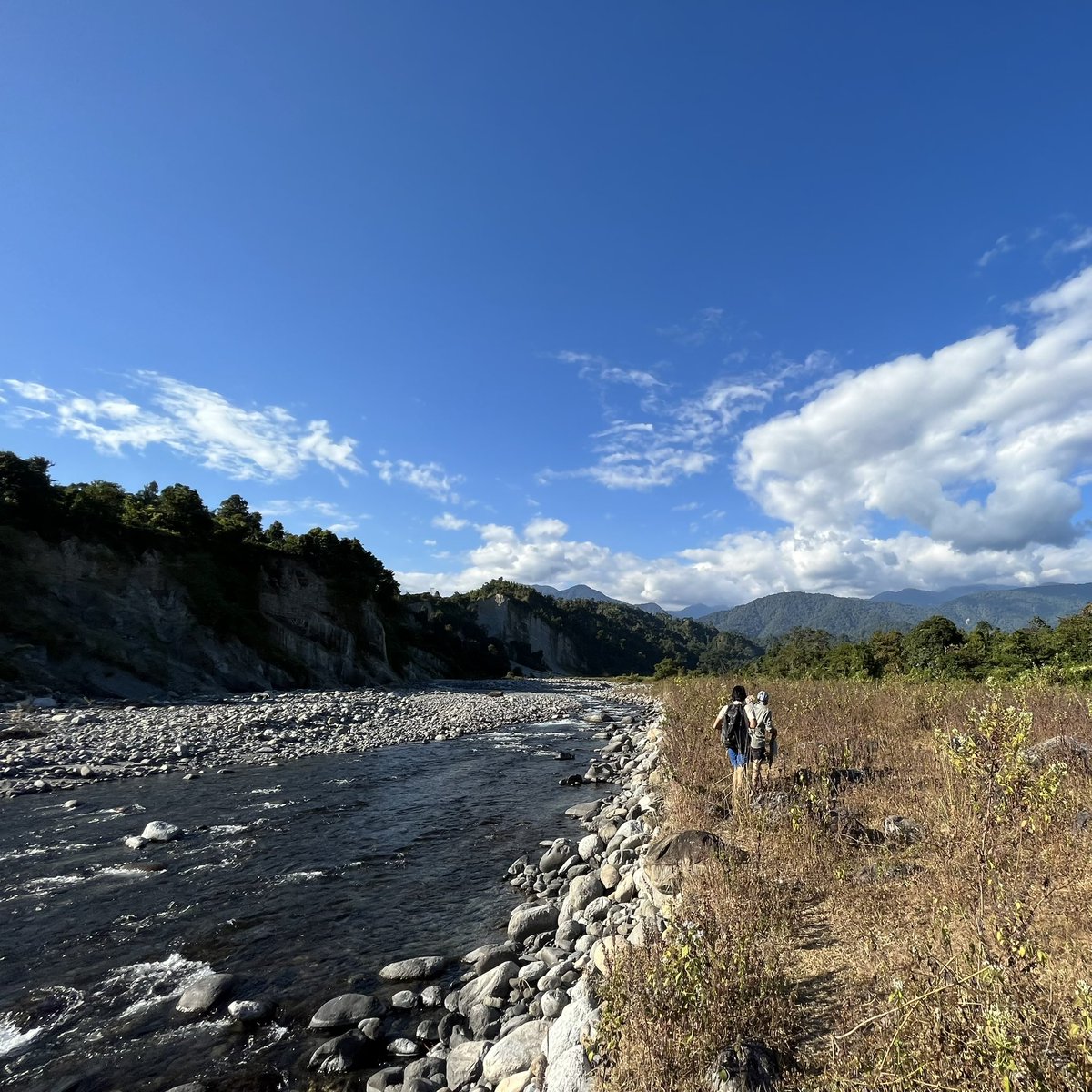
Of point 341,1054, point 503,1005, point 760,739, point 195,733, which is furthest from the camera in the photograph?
point 195,733

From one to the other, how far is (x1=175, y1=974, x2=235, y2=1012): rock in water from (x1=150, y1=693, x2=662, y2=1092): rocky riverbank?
0.04 feet

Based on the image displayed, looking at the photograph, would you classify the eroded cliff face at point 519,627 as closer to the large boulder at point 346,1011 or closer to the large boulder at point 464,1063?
the large boulder at point 346,1011

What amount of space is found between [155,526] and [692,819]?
153 feet

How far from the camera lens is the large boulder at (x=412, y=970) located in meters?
7.06

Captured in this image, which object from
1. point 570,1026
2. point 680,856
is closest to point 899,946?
point 570,1026

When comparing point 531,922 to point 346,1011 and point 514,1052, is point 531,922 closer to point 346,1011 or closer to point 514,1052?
point 346,1011

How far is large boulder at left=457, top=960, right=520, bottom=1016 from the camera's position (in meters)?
6.45

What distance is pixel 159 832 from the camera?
11.3 m

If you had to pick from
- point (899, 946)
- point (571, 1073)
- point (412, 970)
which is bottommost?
point (412, 970)

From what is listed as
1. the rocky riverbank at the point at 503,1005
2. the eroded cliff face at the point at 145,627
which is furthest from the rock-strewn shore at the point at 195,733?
the rocky riverbank at the point at 503,1005

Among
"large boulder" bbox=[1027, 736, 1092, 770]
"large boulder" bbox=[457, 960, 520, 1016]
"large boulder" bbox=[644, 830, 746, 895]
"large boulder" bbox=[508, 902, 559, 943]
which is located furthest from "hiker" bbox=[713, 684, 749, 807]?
"large boulder" bbox=[457, 960, 520, 1016]

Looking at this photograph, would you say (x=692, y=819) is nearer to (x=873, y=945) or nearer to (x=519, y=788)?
(x=873, y=945)

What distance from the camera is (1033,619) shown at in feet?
173

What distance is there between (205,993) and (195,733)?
1780 centimetres
